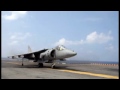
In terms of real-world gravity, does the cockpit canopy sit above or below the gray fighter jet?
above

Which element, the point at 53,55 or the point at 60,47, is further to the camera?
the point at 53,55

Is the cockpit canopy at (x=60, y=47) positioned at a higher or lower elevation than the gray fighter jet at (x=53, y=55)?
higher

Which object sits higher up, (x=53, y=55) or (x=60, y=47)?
(x=60, y=47)

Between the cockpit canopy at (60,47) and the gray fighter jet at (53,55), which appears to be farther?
the cockpit canopy at (60,47)

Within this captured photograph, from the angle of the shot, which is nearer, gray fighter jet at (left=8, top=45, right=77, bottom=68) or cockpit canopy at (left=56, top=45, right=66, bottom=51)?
gray fighter jet at (left=8, top=45, right=77, bottom=68)

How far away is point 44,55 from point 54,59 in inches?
74.3
